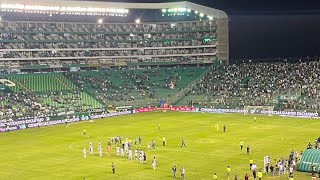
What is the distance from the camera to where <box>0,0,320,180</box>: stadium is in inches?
1958

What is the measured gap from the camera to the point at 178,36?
426 feet

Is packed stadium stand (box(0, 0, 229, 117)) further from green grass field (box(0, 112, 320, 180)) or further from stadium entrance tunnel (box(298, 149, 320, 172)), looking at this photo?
stadium entrance tunnel (box(298, 149, 320, 172))

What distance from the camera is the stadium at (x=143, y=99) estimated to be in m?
49.7

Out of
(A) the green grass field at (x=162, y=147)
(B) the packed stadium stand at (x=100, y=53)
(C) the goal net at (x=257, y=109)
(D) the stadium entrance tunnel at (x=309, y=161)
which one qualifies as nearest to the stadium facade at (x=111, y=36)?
(B) the packed stadium stand at (x=100, y=53)

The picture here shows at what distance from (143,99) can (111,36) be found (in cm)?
2694

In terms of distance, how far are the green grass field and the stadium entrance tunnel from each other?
3.70 ft

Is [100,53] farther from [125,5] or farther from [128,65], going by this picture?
[125,5]

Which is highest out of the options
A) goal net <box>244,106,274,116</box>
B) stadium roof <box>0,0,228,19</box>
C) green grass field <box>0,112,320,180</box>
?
stadium roof <box>0,0,228,19</box>

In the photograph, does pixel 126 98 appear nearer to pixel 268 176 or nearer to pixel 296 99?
pixel 296 99

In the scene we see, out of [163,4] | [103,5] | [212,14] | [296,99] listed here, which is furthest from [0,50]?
[296,99]

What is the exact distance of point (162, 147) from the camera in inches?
2329

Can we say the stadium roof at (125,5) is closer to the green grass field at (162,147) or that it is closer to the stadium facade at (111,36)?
the stadium facade at (111,36)

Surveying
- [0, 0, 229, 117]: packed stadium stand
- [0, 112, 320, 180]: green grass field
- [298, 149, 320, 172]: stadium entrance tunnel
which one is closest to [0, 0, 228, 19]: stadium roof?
[0, 0, 229, 117]: packed stadium stand

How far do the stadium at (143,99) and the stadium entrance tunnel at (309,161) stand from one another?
9 cm
